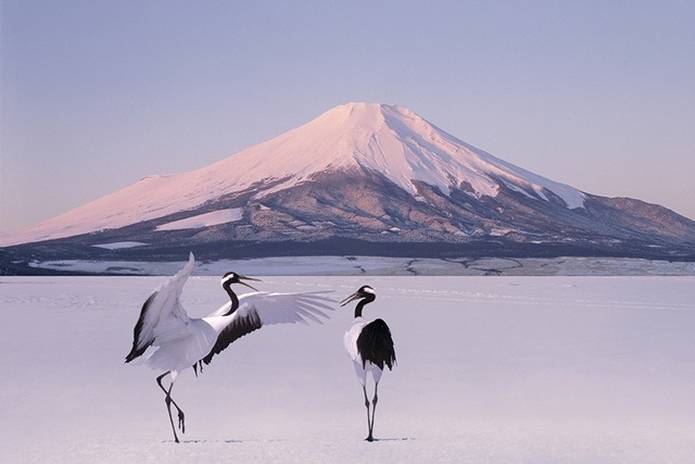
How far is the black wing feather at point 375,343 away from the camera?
898 centimetres

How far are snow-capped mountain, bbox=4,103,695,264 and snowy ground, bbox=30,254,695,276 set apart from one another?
66.3 ft

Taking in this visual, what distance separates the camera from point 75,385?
489 inches

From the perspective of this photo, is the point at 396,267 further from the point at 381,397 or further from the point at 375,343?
the point at 375,343

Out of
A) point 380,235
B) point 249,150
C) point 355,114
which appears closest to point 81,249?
point 380,235

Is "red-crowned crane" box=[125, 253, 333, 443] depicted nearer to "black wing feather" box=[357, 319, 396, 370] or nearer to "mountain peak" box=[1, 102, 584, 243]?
"black wing feather" box=[357, 319, 396, 370]

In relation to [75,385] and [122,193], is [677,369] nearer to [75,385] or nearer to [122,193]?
[75,385]

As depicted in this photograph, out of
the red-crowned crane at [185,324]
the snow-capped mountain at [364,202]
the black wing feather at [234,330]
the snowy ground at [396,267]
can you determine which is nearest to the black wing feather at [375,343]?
the red-crowned crane at [185,324]

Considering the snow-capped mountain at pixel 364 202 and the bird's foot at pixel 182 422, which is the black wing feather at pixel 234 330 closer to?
the bird's foot at pixel 182 422

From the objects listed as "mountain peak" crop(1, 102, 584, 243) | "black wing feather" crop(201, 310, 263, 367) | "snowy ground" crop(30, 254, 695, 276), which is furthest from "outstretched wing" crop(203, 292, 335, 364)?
"mountain peak" crop(1, 102, 584, 243)

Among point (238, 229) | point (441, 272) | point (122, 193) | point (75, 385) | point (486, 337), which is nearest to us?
point (75, 385)

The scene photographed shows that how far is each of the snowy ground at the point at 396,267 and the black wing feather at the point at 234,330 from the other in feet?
194

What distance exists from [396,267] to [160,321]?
68080mm

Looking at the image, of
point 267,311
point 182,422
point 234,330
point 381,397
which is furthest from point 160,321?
point 381,397

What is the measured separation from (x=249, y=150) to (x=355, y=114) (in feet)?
51.0
